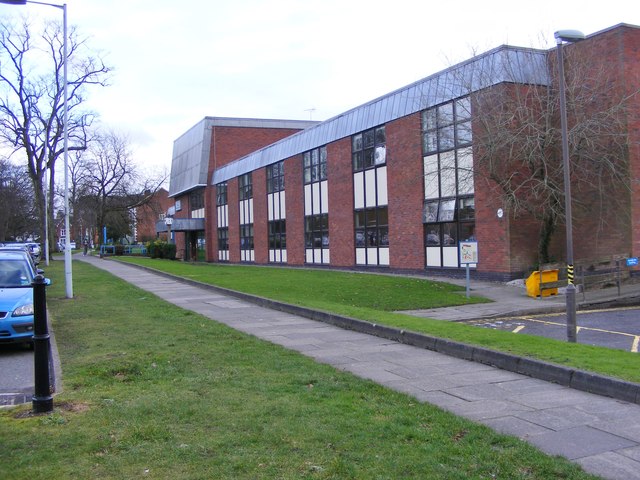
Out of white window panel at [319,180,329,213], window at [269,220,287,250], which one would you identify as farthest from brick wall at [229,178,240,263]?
white window panel at [319,180,329,213]

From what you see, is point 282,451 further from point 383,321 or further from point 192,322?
point 192,322

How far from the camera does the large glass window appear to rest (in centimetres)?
2117

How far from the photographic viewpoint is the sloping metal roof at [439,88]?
19547 mm

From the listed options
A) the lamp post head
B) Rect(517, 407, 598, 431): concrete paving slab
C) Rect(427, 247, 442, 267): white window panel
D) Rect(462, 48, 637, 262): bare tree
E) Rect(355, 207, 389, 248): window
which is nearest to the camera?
Rect(517, 407, 598, 431): concrete paving slab

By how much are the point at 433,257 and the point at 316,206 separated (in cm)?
1060

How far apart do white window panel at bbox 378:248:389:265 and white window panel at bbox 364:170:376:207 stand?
2211 millimetres

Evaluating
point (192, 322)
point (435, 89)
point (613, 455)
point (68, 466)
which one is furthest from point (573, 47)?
point (68, 466)

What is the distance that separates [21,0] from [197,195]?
41403mm

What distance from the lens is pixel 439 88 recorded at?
21953mm

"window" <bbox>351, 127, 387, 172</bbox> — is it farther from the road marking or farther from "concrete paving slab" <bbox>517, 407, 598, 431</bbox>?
"concrete paving slab" <bbox>517, 407, 598, 431</bbox>

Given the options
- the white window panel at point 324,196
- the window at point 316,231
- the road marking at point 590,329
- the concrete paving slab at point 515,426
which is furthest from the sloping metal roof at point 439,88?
the concrete paving slab at point 515,426

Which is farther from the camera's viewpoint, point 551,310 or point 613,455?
point 551,310

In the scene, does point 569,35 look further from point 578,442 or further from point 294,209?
point 294,209

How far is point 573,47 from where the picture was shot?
19484mm
